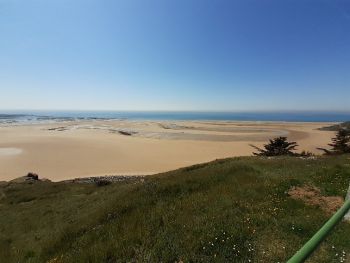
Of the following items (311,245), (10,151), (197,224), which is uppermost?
(311,245)

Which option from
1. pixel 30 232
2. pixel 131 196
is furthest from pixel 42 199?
pixel 131 196

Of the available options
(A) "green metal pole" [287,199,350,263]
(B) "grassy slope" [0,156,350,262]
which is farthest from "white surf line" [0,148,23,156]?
(A) "green metal pole" [287,199,350,263]

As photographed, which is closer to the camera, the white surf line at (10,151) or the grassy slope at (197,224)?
the grassy slope at (197,224)

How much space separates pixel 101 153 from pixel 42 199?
29.2m

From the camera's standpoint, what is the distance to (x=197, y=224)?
33.2 feet

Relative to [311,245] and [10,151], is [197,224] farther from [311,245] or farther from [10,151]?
[10,151]

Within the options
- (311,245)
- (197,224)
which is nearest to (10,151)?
(197,224)

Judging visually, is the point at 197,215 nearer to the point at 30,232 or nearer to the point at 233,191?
the point at 233,191

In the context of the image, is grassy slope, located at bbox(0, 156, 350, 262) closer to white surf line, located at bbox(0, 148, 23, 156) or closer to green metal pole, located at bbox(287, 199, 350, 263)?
green metal pole, located at bbox(287, 199, 350, 263)

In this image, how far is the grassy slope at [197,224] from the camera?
8789mm

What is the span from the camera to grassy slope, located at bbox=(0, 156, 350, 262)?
8.79m

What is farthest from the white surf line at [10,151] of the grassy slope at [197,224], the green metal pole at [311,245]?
the green metal pole at [311,245]

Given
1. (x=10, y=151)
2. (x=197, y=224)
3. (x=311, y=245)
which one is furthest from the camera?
(x=10, y=151)

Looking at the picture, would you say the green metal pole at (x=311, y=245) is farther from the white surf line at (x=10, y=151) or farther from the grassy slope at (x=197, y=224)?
the white surf line at (x=10, y=151)
